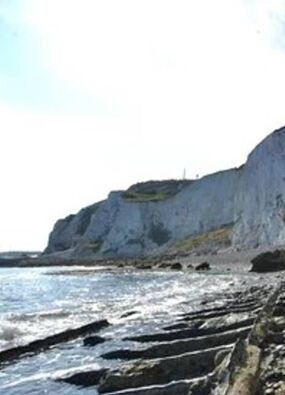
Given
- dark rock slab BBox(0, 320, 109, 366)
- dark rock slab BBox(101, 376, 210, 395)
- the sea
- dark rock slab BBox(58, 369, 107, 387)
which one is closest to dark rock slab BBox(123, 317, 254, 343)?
the sea

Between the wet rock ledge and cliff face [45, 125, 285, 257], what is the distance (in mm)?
61620

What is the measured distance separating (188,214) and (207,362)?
112 m

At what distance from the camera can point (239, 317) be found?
1855cm

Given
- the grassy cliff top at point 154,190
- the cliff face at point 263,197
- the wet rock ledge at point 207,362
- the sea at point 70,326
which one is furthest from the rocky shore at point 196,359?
the grassy cliff top at point 154,190

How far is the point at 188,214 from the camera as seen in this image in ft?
407

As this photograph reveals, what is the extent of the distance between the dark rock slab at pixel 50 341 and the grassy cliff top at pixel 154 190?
112m

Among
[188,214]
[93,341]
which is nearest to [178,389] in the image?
[93,341]

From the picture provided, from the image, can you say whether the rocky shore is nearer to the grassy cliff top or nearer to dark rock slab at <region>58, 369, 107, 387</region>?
dark rock slab at <region>58, 369, 107, 387</region>

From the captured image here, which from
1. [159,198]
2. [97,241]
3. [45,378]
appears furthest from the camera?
[97,241]

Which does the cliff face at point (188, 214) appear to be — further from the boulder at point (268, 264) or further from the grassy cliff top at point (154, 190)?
the boulder at point (268, 264)

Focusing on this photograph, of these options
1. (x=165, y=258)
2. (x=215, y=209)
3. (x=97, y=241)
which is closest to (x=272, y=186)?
(x=165, y=258)

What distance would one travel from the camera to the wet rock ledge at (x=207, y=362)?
9406mm

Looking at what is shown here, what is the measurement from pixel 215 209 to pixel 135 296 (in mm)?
82445

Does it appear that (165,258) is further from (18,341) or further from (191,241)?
(18,341)
